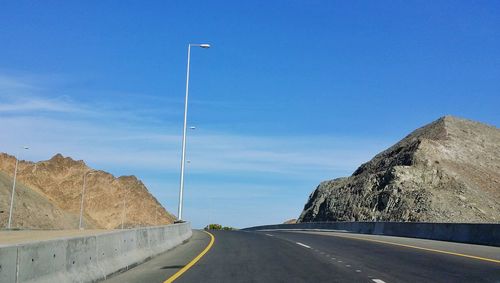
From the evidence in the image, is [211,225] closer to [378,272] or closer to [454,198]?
[454,198]

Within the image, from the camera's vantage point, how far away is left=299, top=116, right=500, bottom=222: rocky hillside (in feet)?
192

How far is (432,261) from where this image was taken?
15539mm

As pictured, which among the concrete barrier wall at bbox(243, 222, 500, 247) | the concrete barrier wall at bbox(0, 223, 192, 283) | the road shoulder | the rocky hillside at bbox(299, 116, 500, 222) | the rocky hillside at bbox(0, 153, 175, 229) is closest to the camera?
the concrete barrier wall at bbox(0, 223, 192, 283)

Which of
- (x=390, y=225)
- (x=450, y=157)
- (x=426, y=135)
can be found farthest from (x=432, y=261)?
(x=426, y=135)

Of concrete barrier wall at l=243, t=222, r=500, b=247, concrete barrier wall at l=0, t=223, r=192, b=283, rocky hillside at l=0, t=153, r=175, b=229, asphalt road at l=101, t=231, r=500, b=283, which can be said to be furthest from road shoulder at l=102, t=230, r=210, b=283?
rocky hillside at l=0, t=153, r=175, b=229

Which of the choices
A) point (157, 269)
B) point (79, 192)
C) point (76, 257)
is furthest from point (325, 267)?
point (79, 192)

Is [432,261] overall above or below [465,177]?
below

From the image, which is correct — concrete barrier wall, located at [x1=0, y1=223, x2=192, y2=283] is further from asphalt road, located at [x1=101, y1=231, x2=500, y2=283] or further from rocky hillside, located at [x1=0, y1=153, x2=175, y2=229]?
rocky hillside, located at [x1=0, y1=153, x2=175, y2=229]

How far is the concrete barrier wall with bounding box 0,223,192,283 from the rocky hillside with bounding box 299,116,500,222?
151 ft

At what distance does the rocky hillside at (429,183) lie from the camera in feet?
192

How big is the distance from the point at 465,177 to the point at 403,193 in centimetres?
999

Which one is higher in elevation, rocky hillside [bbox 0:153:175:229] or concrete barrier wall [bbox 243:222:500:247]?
rocky hillside [bbox 0:153:175:229]

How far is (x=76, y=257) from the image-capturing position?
10.1 meters

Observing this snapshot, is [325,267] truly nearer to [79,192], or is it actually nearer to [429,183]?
[429,183]
